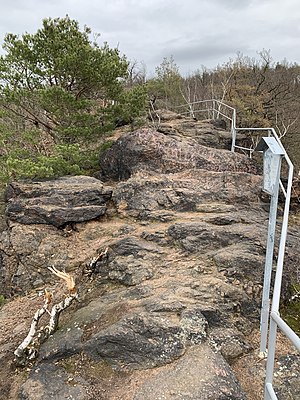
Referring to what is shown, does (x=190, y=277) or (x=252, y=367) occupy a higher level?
(x=190, y=277)

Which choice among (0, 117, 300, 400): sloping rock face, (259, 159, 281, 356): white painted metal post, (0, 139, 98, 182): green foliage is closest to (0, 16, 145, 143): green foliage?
(0, 139, 98, 182): green foliage

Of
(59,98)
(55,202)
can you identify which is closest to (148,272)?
(55,202)

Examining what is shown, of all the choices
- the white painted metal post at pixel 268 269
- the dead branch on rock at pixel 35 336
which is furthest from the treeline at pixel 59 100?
the white painted metal post at pixel 268 269

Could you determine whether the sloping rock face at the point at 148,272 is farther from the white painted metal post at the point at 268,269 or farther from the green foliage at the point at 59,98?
the green foliage at the point at 59,98

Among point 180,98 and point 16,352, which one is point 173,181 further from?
point 180,98

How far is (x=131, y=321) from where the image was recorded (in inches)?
141

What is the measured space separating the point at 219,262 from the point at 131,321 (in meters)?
1.52

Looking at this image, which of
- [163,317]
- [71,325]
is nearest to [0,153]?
[71,325]

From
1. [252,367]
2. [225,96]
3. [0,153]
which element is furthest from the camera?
[225,96]

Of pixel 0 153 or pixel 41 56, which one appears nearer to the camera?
pixel 41 56

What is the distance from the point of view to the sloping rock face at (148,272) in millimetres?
3167

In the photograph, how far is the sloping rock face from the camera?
3.17 m

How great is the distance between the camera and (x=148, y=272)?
15.0 feet

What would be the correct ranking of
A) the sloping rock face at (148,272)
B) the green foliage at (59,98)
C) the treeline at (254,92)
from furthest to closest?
the treeline at (254,92) < the green foliage at (59,98) < the sloping rock face at (148,272)
